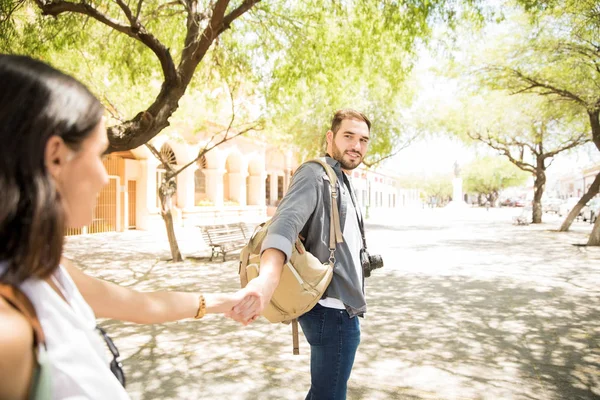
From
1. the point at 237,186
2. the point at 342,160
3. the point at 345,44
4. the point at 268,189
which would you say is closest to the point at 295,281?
the point at 342,160

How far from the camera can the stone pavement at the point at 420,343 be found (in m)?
3.75

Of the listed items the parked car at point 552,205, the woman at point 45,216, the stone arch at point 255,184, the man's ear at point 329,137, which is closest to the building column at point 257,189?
the stone arch at point 255,184

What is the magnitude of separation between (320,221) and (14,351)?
1537mm

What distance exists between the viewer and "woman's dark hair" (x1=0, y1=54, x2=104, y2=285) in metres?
0.75

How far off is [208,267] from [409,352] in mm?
6644

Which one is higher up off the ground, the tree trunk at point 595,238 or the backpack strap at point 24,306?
the backpack strap at point 24,306

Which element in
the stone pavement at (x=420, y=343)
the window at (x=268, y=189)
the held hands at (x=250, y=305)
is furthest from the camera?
the window at (x=268, y=189)

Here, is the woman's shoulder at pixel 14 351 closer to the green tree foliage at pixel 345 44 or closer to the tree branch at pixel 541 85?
the green tree foliage at pixel 345 44

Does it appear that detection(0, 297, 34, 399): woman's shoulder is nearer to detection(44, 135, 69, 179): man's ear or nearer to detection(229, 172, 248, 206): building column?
detection(44, 135, 69, 179): man's ear

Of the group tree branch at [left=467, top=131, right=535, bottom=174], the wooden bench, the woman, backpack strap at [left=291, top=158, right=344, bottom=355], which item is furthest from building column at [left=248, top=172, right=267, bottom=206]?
the woman

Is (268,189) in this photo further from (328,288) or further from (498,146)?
(328,288)

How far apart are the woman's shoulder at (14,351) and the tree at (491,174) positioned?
62232 millimetres

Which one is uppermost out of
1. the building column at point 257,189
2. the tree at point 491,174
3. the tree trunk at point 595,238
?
the tree at point 491,174

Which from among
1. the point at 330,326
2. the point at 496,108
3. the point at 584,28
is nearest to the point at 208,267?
the point at 330,326
